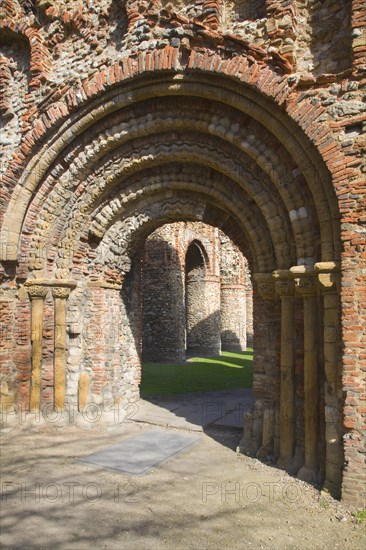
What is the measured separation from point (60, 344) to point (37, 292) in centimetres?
94

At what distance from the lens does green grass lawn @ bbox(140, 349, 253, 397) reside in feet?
34.0

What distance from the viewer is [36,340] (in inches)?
281

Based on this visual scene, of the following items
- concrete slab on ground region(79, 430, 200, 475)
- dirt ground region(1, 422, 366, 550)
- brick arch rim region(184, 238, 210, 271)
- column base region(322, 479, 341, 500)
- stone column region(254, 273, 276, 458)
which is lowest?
dirt ground region(1, 422, 366, 550)

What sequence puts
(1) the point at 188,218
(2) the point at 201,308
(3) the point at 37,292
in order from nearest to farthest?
(3) the point at 37,292
(1) the point at 188,218
(2) the point at 201,308

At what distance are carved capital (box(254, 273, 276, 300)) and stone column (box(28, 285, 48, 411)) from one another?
352 centimetres

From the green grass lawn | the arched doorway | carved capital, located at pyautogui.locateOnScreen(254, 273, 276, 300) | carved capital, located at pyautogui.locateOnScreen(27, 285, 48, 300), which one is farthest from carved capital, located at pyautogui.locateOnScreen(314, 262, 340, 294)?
the arched doorway

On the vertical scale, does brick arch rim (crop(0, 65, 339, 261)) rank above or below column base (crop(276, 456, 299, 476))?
above

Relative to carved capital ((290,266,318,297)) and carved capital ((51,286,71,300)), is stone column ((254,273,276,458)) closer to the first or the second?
carved capital ((290,266,318,297))

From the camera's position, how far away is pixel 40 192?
7250mm

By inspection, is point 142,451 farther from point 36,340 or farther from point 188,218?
point 188,218

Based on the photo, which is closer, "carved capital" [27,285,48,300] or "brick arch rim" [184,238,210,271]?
"carved capital" [27,285,48,300]

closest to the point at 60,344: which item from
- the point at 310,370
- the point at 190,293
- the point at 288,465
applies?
the point at 288,465

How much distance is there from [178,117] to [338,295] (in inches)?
138

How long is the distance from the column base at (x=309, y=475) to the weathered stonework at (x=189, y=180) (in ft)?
0.20
